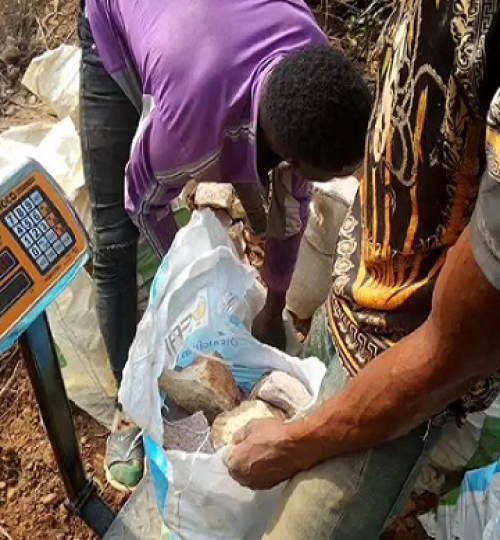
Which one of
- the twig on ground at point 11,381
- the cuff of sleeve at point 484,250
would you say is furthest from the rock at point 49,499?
the cuff of sleeve at point 484,250

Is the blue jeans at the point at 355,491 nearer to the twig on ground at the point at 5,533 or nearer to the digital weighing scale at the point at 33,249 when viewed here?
the digital weighing scale at the point at 33,249

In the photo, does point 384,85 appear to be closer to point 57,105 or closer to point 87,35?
point 87,35

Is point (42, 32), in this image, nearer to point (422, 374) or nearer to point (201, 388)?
point (201, 388)

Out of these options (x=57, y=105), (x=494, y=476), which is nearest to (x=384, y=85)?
(x=494, y=476)

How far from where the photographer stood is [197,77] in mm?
1446

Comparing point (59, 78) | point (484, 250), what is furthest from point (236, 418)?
point (59, 78)

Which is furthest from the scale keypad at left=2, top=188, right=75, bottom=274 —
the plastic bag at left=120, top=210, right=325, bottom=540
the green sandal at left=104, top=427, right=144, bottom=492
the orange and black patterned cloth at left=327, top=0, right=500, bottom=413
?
the green sandal at left=104, top=427, right=144, bottom=492

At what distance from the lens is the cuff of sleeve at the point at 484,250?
740mm

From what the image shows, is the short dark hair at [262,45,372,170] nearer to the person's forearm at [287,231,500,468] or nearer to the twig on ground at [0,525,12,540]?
the person's forearm at [287,231,500,468]

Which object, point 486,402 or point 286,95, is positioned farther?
point 286,95

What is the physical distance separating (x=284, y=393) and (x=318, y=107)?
0.56 meters

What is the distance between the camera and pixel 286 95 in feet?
4.55

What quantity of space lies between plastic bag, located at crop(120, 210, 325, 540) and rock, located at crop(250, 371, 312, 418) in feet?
0.10

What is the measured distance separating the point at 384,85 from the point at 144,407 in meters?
0.79
